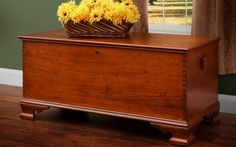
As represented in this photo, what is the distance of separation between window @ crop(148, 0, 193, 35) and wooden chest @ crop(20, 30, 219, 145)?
44 centimetres

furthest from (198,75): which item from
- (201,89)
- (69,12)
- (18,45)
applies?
(18,45)

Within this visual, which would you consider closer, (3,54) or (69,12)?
(69,12)

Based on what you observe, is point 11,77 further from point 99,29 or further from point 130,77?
point 130,77

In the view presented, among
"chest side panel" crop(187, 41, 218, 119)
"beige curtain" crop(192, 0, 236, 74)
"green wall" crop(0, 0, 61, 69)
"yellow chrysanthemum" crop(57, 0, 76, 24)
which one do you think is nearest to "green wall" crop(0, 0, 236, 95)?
"green wall" crop(0, 0, 61, 69)

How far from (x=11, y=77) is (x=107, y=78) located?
5.65 feet

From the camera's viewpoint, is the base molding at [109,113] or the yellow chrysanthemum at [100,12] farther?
the yellow chrysanthemum at [100,12]

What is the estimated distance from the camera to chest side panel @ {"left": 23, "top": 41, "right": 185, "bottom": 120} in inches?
111

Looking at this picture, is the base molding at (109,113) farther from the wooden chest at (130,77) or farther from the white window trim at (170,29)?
the white window trim at (170,29)

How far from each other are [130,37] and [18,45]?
61.4 inches

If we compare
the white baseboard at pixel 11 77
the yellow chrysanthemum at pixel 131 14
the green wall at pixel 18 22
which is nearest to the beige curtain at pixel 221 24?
the yellow chrysanthemum at pixel 131 14

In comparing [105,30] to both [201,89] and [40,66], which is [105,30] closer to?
[40,66]

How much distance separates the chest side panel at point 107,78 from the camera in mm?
2830

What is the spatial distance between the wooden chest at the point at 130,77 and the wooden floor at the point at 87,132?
0.37 feet

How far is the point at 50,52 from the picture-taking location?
3221mm
